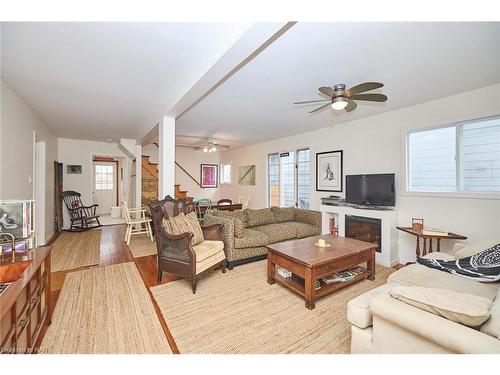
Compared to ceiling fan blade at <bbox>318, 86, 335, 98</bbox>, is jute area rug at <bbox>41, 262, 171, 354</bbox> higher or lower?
lower

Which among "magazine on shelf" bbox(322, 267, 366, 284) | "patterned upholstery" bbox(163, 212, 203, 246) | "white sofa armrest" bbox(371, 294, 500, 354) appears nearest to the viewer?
"white sofa armrest" bbox(371, 294, 500, 354)

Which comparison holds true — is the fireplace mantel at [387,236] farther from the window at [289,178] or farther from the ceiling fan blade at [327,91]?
the ceiling fan blade at [327,91]

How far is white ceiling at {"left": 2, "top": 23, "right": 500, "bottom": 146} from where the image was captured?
67.9 inches

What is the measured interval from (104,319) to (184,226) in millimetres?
1176

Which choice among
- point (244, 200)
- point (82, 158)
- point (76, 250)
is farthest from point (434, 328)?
point (82, 158)

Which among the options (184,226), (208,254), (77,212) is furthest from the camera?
Result: (77,212)

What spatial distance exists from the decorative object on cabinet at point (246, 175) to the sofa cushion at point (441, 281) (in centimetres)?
513

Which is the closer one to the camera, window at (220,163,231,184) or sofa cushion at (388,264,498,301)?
sofa cushion at (388,264,498,301)

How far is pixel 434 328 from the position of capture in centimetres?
105

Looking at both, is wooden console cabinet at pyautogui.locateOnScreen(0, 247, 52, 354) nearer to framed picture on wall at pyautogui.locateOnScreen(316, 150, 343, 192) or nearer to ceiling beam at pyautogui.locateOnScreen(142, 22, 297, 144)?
ceiling beam at pyautogui.locateOnScreen(142, 22, 297, 144)

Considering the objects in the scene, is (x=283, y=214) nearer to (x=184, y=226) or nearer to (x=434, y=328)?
(x=184, y=226)

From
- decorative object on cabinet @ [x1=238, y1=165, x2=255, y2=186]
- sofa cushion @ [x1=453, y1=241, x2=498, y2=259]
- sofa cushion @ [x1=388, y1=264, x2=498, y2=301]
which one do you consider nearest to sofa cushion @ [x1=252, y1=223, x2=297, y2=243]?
sofa cushion @ [x1=388, y1=264, x2=498, y2=301]

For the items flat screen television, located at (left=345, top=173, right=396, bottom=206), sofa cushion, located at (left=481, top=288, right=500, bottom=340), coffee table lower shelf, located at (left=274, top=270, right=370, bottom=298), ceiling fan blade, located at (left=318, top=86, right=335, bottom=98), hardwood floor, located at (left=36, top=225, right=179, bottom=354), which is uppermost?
ceiling fan blade, located at (left=318, top=86, right=335, bottom=98)

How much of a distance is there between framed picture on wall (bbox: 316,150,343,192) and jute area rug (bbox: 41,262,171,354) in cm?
379
